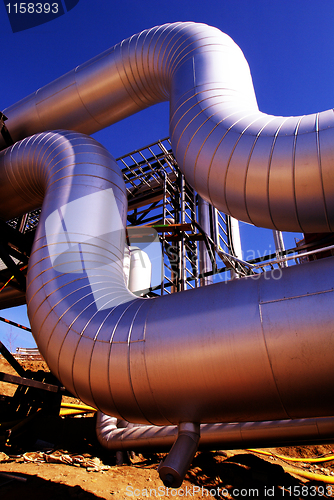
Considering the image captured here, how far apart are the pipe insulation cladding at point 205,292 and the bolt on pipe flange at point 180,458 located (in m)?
0.10

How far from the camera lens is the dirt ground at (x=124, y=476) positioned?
13.2ft

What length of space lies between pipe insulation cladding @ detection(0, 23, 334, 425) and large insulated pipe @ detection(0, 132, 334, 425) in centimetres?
1

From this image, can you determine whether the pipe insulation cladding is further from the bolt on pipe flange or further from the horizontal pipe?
the horizontal pipe

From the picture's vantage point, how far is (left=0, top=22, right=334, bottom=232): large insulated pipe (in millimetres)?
2639

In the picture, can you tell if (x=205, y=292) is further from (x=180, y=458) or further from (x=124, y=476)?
(x=124, y=476)

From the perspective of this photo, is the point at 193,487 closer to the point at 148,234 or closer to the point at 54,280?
the point at 54,280

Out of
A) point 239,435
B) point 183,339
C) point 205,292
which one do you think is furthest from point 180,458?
point 239,435

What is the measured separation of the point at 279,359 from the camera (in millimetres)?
2141

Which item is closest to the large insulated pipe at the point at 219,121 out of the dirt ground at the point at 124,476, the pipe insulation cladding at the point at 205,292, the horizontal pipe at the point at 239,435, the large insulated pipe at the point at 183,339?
the pipe insulation cladding at the point at 205,292

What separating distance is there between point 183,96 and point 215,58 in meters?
0.77

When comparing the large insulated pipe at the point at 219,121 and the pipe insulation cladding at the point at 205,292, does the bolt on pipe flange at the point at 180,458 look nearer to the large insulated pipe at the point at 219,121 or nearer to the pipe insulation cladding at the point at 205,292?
the pipe insulation cladding at the point at 205,292

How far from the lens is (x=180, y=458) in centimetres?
223

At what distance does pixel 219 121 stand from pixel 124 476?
5602mm

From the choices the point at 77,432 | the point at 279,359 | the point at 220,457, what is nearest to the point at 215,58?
the point at 279,359
